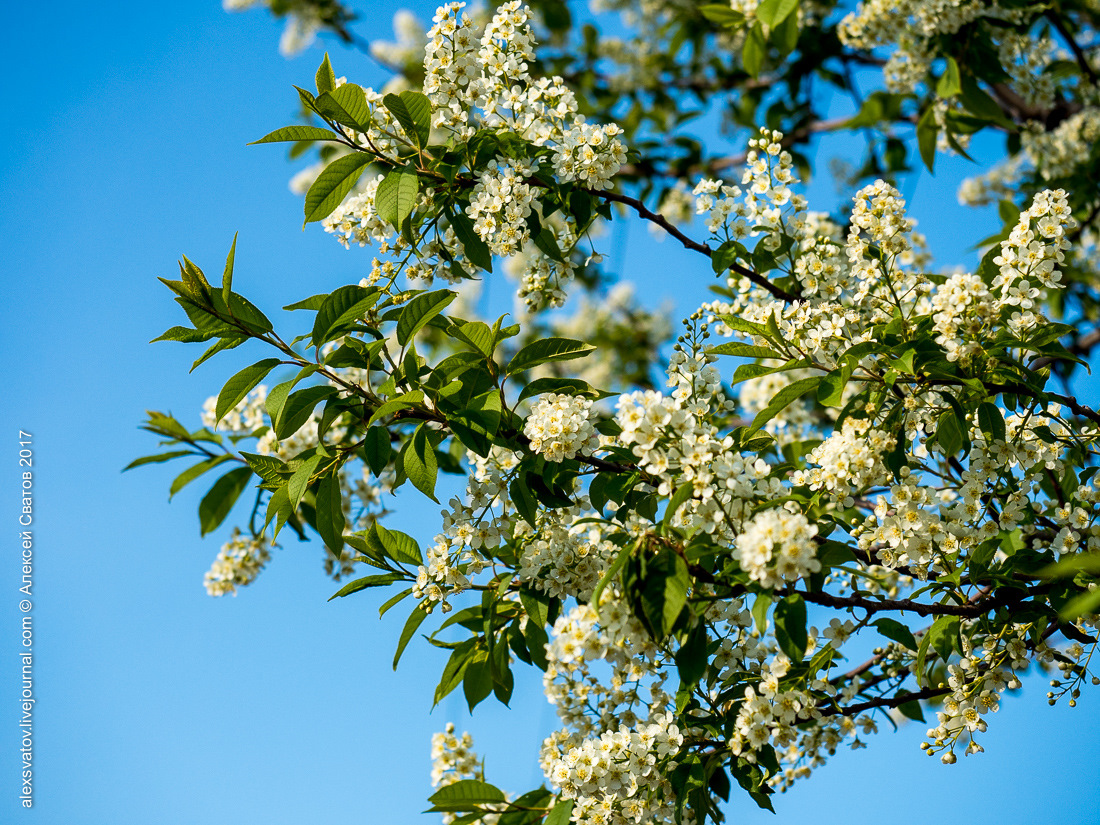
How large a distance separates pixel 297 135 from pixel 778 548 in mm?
1567

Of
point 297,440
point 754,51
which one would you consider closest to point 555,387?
point 297,440

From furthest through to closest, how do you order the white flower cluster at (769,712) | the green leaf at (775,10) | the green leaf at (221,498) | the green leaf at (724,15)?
the green leaf at (724,15) < the green leaf at (221,498) < the green leaf at (775,10) < the white flower cluster at (769,712)

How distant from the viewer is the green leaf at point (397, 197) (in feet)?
7.32

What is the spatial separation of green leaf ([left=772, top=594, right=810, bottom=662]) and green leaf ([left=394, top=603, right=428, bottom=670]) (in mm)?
942

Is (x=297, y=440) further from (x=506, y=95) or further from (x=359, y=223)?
(x=506, y=95)

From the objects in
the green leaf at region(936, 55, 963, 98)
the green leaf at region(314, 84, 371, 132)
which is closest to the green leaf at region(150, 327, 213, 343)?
the green leaf at region(314, 84, 371, 132)

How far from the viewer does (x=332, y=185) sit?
2.37 metres

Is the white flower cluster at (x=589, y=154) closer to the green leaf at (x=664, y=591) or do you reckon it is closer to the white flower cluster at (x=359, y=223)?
the white flower cluster at (x=359, y=223)

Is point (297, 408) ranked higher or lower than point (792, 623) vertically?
higher

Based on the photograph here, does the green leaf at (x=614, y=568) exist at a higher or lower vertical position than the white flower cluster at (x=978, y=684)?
higher

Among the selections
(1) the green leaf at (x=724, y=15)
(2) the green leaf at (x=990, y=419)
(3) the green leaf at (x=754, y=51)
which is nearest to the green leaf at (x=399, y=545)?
(2) the green leaf at (x=990, y=419)

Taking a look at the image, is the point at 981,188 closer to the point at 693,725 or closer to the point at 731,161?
the point at 731,161

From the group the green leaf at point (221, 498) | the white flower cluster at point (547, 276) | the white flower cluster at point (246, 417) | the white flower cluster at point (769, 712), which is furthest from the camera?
the white flower cluster at point (246, 417)

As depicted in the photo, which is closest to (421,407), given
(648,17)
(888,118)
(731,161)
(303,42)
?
(888,118)
